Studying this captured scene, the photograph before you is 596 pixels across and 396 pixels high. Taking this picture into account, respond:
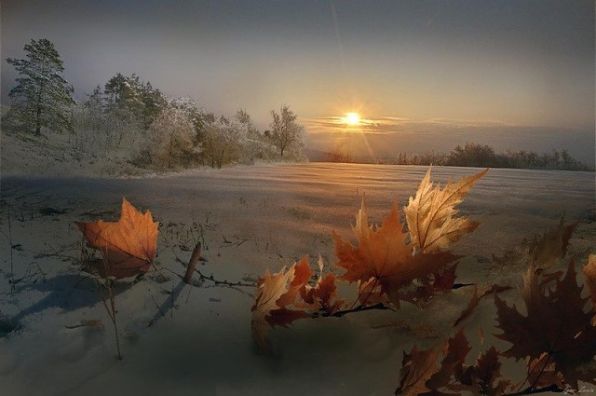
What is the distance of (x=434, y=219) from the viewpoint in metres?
0.45

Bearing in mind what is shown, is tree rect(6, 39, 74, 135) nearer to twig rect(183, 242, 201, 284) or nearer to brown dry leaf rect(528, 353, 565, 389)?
twig rect(183, 242, 201, 284)

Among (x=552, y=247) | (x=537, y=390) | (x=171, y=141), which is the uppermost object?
(x=171, y=141)

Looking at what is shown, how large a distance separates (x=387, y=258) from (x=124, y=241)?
0.85ft

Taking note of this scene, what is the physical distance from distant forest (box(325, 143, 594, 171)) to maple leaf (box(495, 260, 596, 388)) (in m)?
0.38

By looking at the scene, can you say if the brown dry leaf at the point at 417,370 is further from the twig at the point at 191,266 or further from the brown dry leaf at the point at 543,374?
the twig at the point at 191,266

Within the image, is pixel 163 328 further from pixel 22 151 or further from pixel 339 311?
pixel 22 151

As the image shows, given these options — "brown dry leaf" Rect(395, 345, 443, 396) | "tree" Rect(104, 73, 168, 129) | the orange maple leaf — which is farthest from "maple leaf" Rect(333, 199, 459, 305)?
"tree" Rect(104, 73, 168, 129)

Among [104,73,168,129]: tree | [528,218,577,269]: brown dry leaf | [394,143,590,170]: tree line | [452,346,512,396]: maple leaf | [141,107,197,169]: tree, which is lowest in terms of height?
[452,346,512,396]: maple leaf

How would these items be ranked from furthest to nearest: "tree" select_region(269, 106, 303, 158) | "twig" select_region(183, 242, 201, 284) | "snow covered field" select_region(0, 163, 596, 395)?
"tree" select_region(269, 106, 303, 158)
"twig" select_region(183, 242, 201, 284)
"snow covered field" select_region(0, 163, 596, 395)

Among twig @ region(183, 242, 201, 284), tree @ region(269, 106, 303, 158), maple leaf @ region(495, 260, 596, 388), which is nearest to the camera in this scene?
maple leaf @ region(495, 260, 596, 388)

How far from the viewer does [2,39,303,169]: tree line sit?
73 centimetres

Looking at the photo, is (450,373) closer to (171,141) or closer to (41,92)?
(171,141)

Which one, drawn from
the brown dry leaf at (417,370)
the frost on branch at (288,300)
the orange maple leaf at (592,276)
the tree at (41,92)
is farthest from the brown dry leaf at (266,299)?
the tree at (41,92)

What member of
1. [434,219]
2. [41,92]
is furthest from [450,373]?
[41,92]
